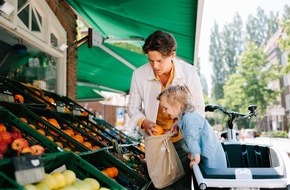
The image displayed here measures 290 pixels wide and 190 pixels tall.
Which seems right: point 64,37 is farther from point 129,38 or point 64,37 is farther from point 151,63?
point 151,63

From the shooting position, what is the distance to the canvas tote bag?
9.91ft

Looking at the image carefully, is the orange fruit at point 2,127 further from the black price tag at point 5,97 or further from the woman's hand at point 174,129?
the woman's hand at point 174,129

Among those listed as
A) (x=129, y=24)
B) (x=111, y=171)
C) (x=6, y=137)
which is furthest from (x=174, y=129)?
(x=129, y=24)

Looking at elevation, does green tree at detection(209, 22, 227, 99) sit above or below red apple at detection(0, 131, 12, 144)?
above

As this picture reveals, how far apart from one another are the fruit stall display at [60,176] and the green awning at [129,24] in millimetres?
3059

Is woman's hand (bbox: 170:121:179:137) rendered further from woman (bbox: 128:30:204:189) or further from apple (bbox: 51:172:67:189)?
apple (bbox: 51:172:67:189)

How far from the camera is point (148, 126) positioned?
3.11 metres

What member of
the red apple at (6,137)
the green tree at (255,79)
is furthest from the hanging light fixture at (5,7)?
the green tree at (255,79)

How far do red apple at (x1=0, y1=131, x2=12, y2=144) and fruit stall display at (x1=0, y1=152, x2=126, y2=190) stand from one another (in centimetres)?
39

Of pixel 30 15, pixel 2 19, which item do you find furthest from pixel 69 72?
pixel 2 19

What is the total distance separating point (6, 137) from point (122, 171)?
52.9 inches

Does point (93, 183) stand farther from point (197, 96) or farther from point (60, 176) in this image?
point (197, 96)

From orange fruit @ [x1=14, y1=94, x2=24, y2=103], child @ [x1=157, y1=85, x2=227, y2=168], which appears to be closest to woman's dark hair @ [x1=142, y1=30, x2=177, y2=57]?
child @ [x1=157, y1=85, x2=227, y2=168]

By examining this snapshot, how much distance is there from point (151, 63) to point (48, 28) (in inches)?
145
